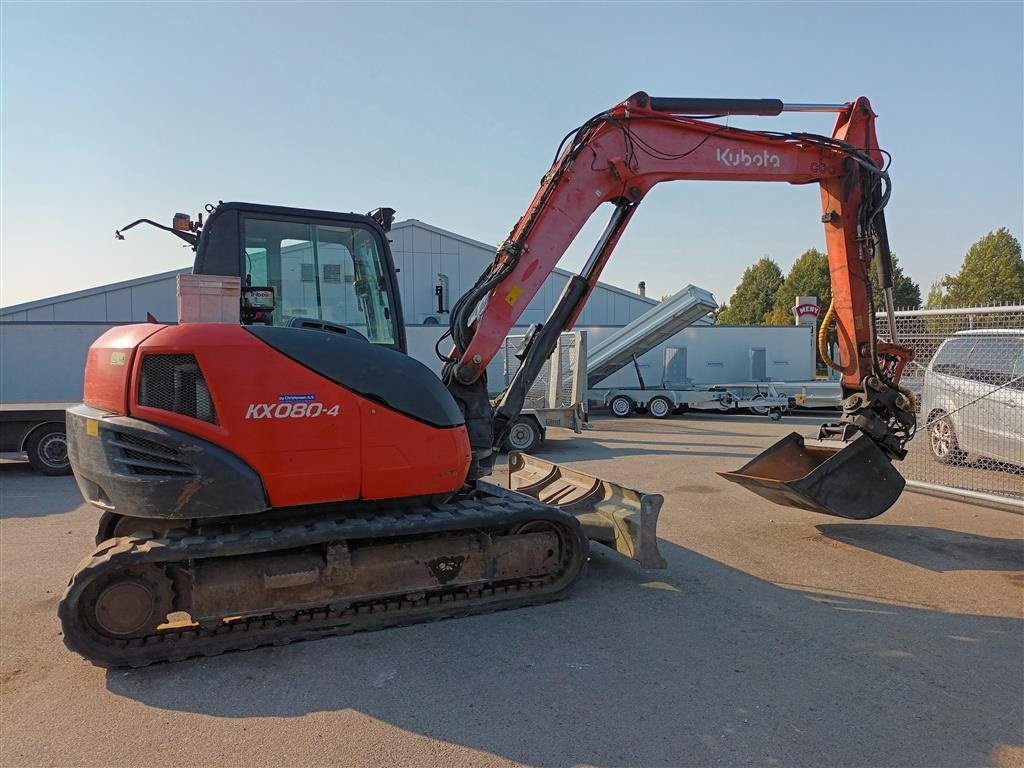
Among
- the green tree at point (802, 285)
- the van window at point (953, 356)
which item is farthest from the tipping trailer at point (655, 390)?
the green tree at point (802, 285)

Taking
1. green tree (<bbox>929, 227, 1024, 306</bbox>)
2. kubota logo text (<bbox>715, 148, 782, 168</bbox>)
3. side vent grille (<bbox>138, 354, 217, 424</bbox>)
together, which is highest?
green tree (<bbox>929, 227, 1024, 306</bbox>)

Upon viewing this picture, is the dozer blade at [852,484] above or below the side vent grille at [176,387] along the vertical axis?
below

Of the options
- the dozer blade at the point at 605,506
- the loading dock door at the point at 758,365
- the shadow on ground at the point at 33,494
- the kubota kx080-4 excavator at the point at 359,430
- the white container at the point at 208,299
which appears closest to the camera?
the kubota kx080-4 excavator at the point at 359,430

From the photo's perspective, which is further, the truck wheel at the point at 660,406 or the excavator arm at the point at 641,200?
the truck wheel at the point at 660,406

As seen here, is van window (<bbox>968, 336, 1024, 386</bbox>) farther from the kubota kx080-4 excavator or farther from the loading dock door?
the loading dock door

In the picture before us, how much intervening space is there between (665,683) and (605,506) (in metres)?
2.00

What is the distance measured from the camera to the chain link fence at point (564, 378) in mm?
13422

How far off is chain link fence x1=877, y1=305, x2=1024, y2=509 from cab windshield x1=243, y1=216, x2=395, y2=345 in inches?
215

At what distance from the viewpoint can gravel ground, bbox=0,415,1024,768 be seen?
3146mm

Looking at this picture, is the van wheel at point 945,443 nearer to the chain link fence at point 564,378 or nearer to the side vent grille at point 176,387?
the chain link fence at point 564,378

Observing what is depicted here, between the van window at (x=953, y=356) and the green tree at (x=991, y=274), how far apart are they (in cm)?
3135

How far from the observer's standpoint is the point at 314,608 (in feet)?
14.3

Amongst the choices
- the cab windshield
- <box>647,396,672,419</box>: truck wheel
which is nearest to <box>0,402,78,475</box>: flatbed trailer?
the cab windshield

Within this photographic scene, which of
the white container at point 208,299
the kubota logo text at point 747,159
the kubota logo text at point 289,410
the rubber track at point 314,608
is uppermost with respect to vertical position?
the kubota logo text at point 747,159
